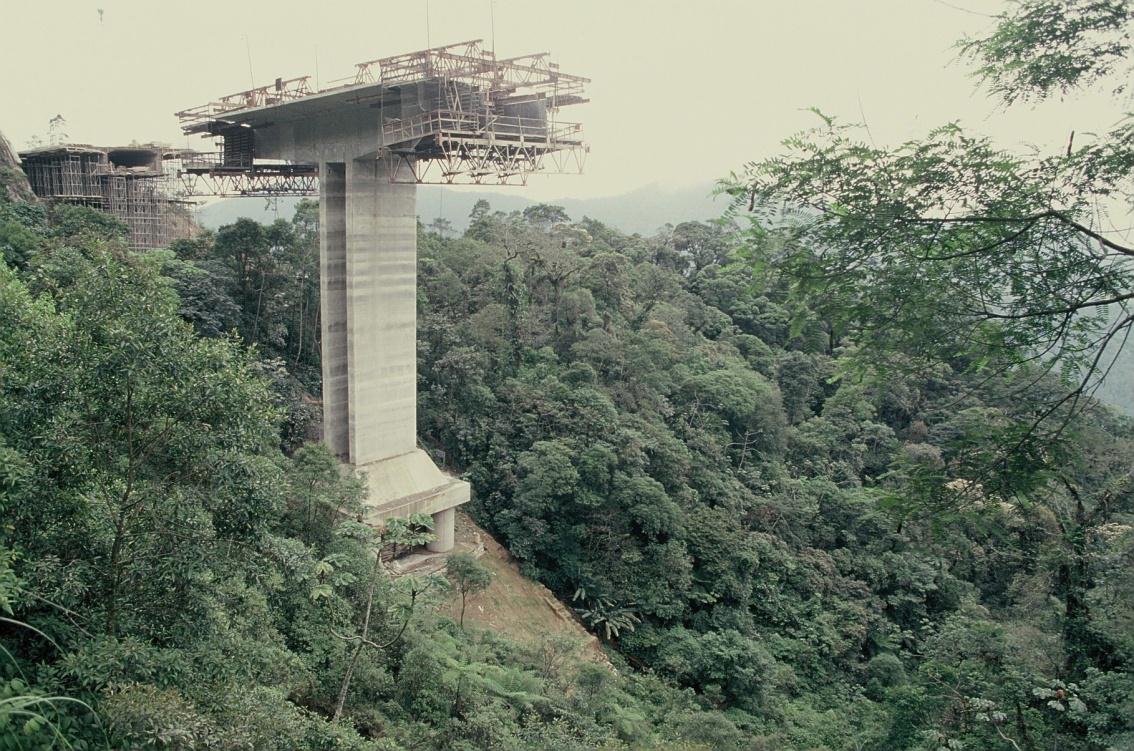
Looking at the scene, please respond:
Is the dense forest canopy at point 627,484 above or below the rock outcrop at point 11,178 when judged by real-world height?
below

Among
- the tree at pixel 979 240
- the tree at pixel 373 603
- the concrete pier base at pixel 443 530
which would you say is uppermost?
the tree at pixel 979 240

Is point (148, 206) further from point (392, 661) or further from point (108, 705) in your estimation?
point (108, 705)

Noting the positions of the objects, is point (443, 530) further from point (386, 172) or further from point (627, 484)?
point (386, 172)

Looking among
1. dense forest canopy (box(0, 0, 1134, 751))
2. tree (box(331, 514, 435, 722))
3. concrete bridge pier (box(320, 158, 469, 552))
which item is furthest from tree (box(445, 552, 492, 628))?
tree (box(331, 514, 435, 722))

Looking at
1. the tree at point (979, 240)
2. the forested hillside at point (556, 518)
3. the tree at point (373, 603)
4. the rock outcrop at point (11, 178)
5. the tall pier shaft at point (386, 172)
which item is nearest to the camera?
the tree at point (979, 240)

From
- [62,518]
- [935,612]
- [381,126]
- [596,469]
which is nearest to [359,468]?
[596,469]

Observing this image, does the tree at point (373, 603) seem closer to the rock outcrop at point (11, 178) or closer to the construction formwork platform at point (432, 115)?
the construction formwork platform at point (432, 115)

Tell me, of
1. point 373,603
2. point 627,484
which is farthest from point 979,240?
point 627,484

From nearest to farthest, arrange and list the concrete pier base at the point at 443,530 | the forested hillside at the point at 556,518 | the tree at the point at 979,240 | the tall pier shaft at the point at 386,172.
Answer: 1. the tree at the point at 979,240
2. the forested hillside at the point at 556,518
3. the tall pier shaft at the point at 386,172
4. the concrete pier base at the point at 443,530

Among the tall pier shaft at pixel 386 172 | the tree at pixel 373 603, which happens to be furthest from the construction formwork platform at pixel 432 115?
the tree at pixel 373 603
